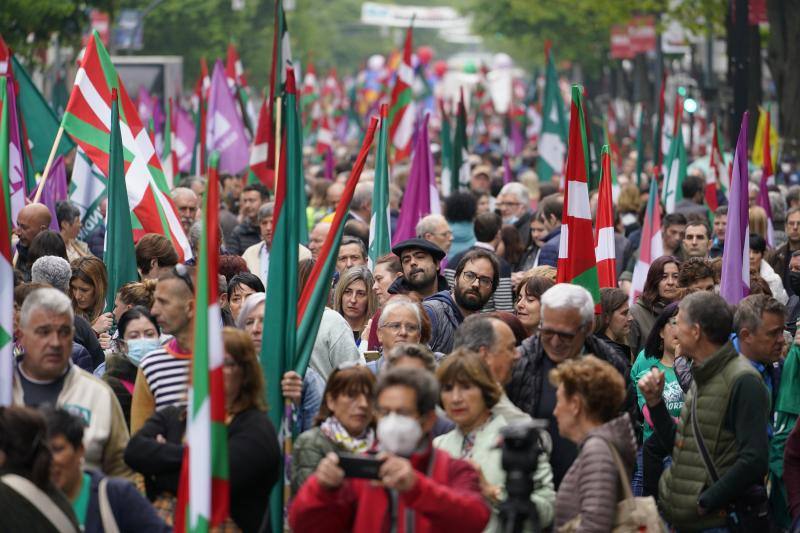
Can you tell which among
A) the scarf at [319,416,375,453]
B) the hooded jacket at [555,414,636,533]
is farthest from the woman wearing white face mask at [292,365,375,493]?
the hooded jacket at [555,414,636,533]

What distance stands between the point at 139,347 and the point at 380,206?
5.15 metres

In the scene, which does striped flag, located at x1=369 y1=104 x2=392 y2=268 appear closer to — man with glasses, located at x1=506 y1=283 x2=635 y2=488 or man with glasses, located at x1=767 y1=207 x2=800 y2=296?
man with glasses, located at x1=767 y1=207 x2=800 y2=296

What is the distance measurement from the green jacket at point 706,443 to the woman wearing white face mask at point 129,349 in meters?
2.32

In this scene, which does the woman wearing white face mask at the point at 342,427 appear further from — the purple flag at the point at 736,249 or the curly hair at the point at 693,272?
the purple flag at the point at 736,249

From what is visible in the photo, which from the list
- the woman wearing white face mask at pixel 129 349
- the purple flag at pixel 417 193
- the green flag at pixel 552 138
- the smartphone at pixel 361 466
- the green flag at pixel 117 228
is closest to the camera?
the smartphone at pixel 361 466

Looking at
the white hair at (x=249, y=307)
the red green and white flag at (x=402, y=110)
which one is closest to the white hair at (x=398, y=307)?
the white hair at (x=249, y=307)

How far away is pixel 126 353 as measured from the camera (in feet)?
26.0

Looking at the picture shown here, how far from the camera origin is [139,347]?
787 centimetres

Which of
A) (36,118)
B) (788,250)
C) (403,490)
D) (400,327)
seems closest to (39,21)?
(36,118)

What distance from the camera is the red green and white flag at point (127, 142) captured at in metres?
12.1

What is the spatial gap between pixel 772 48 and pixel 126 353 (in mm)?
21212

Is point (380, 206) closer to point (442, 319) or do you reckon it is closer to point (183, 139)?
point (442, 319)

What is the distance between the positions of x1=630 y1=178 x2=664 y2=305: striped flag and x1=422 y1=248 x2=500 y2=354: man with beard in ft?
10.0

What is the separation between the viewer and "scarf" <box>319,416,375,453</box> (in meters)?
6.42
